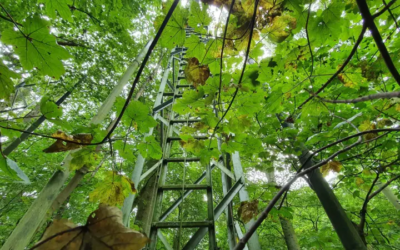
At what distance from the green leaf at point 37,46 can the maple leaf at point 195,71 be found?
1.51 ft

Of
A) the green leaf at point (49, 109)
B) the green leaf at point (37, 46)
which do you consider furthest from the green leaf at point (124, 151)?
the green leaf at point (37, 46)

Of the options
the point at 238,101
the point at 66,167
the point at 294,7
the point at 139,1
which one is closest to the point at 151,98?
the point at 139,1

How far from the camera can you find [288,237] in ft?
13.6

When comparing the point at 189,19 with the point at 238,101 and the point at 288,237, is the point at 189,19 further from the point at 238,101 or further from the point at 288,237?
the point at 288,237

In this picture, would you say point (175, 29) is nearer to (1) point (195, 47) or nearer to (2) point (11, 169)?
(1) point (195, 47)

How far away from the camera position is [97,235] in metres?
0.27

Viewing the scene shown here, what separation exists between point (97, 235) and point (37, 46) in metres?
0.64

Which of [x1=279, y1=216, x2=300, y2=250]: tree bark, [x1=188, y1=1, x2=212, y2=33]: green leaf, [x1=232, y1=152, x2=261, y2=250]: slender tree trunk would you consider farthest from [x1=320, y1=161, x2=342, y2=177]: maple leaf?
[x1=279, y1=216, x2=300, y2=250]: tree bark

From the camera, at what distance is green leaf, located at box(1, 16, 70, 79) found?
534 mm

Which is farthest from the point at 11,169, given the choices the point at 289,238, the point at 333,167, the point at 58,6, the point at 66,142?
the point at 289,238

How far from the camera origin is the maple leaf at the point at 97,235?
0.25m

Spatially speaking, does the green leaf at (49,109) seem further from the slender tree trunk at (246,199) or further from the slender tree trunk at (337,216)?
the slender tree trunk at (337,216)

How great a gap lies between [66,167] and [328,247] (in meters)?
2.57

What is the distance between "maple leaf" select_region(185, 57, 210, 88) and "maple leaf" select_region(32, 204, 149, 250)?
667mm
